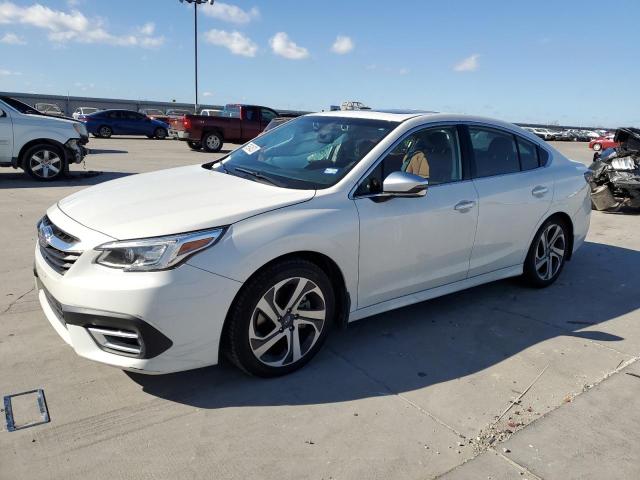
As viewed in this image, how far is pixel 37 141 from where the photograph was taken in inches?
411

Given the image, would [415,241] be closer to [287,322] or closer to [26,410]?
[287,322]

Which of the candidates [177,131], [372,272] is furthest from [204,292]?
[177,131]

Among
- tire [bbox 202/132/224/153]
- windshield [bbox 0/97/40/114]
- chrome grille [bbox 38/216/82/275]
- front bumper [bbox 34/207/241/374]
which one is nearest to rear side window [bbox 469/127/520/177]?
front bumper [bbox 34/207/241/374]

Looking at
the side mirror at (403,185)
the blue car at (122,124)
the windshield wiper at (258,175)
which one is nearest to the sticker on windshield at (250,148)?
the windshield wiper at (258,175)

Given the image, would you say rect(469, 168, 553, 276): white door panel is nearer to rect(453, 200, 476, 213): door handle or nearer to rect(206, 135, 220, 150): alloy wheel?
rect(453, 200, 476, 213): door handle

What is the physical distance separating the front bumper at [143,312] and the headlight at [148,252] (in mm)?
39

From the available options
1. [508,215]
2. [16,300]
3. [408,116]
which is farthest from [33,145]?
[508,215]

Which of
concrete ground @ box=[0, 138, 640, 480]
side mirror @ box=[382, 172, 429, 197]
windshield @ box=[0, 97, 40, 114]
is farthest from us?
windshield @ box=[0, 97, 40, 114]

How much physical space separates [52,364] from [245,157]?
201 cm

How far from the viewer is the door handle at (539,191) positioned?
15.7 ft

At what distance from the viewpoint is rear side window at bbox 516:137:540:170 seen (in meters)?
4.90

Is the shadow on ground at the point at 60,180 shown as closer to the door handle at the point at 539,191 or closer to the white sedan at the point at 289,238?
the white sedan at the point at 289,238

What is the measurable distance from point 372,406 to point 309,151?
190 cm

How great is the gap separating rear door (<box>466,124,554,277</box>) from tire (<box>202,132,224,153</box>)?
17.0 m
